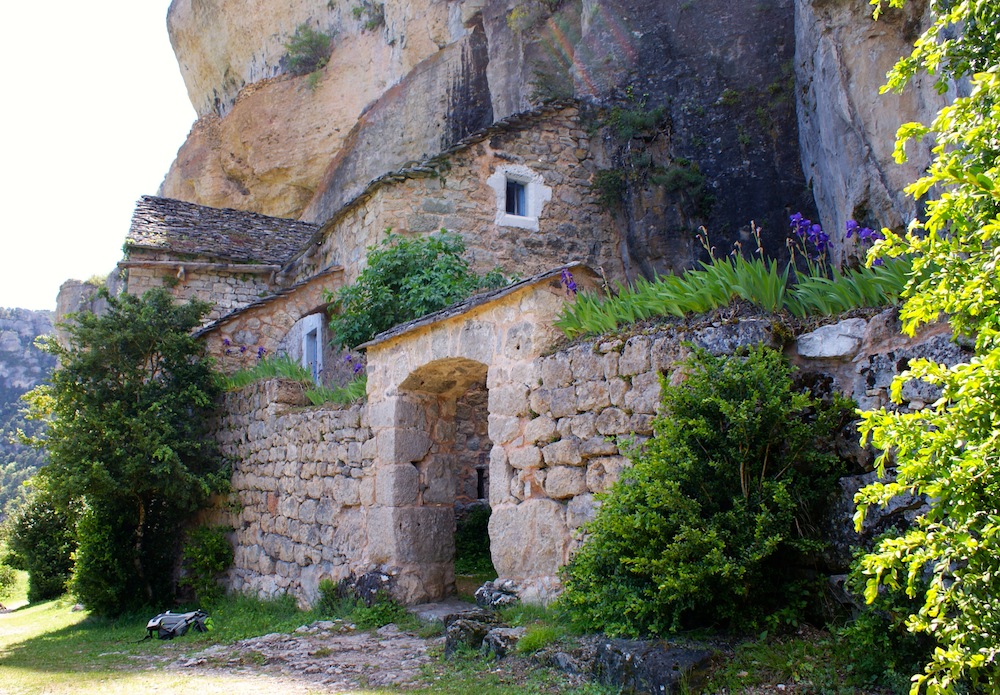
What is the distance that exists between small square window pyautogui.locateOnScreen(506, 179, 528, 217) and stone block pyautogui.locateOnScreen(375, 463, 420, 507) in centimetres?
513

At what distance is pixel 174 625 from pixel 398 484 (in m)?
2.79

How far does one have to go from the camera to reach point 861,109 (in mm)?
7938

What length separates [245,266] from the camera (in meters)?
14.4

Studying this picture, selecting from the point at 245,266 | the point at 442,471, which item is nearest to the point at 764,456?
the point at 442,471

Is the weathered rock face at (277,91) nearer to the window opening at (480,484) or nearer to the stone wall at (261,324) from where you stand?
the stone wall at (261,324)

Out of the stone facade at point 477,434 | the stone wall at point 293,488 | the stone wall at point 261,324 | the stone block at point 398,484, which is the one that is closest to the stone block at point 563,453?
the stone facade at point 477,434

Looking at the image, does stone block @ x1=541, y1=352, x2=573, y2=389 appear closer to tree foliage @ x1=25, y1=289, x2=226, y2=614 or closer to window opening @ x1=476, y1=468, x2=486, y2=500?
window opening @ x1=476, y1=468, x2=486, y2=500

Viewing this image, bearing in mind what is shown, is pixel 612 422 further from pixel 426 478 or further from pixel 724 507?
pixel 426 478

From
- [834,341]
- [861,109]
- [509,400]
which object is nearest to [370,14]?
[861,109]

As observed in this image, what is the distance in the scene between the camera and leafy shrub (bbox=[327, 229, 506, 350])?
8930 millimetres

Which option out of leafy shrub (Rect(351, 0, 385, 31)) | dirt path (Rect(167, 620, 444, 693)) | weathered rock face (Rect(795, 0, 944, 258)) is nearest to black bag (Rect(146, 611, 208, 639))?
dirt path (Rect(167, 620, 444, 693))

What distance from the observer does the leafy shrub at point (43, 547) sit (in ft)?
46.2

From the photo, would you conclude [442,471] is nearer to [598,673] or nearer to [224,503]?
[598,673]

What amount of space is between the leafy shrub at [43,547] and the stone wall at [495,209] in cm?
732
